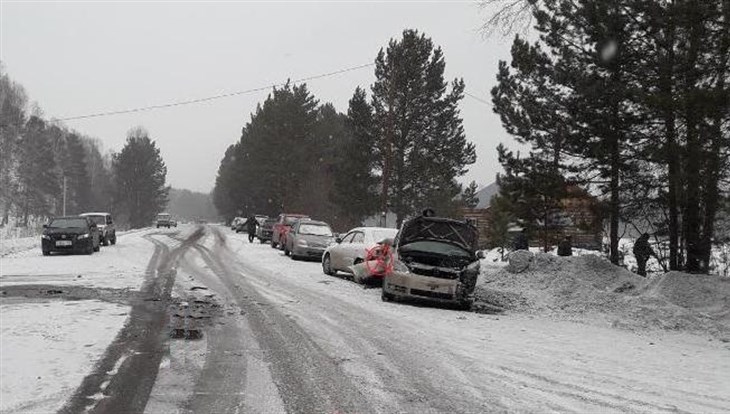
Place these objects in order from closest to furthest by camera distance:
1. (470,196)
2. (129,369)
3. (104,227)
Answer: (129,369), (104,227), (470,196)

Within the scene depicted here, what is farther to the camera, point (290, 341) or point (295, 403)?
point (290, 341)

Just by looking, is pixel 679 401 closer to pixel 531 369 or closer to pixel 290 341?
pixel 531 369

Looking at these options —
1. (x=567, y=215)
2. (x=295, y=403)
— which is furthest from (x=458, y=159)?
(x=295, y=403)

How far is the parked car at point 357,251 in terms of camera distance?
50.7 feet

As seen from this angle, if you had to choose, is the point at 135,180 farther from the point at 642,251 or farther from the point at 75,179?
the point at 642,251

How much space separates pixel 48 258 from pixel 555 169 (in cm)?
1722

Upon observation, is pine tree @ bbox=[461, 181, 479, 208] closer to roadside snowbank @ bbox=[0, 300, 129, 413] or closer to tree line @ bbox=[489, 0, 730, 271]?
tree line @ bbox=[489, 0, 730, 271]

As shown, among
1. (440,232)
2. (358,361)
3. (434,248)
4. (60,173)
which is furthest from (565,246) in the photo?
(60,173)

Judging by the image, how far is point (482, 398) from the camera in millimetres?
5656

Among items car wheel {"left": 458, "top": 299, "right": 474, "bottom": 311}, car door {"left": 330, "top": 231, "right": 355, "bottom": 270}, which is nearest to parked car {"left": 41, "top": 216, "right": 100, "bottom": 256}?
car door {"left": 330, "top": 231, "right": 355, "bottom": 270}

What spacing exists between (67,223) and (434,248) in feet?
55.9

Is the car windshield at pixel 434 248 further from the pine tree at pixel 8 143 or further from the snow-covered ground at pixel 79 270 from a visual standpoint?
the pine tree at pixel 8 143

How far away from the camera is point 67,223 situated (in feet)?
78.7

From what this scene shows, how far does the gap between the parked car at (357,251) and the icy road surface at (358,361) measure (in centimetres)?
249
